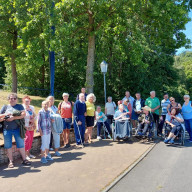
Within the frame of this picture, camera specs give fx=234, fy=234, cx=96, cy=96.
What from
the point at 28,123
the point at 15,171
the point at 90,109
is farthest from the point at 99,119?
the point at 15,171

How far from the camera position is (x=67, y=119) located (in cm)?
779

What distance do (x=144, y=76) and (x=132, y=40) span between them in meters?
10.6

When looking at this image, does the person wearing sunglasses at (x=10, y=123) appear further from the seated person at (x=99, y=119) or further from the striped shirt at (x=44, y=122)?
the seated person at (x=99, y=119)

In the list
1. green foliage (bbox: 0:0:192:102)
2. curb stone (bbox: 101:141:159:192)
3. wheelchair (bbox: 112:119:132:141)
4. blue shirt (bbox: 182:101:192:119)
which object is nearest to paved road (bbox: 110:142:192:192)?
curb stone (bbox: 101:141:159:192)

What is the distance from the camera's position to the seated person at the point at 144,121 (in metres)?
8.72

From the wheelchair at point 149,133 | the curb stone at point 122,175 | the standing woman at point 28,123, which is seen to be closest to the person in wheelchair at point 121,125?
the wheelchair at point 149,133

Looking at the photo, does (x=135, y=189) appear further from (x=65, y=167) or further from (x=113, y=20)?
(x=113, y=20)

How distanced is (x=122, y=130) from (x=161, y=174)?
357 centimetres

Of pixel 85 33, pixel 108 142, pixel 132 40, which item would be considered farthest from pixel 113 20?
pixel 108 142

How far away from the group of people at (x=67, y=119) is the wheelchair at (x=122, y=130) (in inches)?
7.5

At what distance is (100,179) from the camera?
4.88 m

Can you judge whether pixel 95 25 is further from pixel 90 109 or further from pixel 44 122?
pixel 44 122

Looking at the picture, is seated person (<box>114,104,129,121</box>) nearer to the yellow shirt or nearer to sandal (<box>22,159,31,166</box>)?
the yellow shirt

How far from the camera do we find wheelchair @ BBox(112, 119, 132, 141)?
862cm
